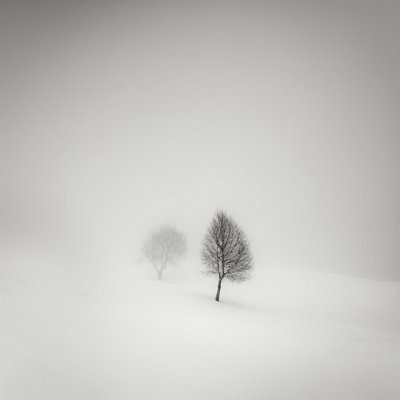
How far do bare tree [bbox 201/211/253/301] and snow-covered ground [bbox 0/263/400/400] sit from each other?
3.26 metres

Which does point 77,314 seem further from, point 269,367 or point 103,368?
point 269,367

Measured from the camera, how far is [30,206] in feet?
96.8

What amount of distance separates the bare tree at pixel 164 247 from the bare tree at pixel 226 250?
34.2ft

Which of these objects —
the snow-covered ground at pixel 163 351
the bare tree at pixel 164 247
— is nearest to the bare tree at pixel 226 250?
the snow-covered ground at pixel 163 351

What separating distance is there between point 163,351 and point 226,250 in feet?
31.9

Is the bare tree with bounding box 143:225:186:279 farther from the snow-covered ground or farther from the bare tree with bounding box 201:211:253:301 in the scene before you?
the snow-covered ground

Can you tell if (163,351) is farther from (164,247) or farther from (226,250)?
(164,247)

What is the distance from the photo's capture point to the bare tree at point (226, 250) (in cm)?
1616

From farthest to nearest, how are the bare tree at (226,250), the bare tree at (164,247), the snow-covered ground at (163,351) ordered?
the bare tree at (164,247) < the bare tree at (226,250) < the snow-covered ground at (163,351)

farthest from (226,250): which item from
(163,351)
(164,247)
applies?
(164,247)

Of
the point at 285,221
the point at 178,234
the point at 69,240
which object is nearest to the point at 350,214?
the point at 285,221

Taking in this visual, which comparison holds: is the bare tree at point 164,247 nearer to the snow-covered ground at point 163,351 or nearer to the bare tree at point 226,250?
the bare tree at point 226,250

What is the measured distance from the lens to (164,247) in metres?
26.2

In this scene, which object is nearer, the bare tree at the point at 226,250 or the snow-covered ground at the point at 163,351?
the snow-covered ground at the point at 163,351
